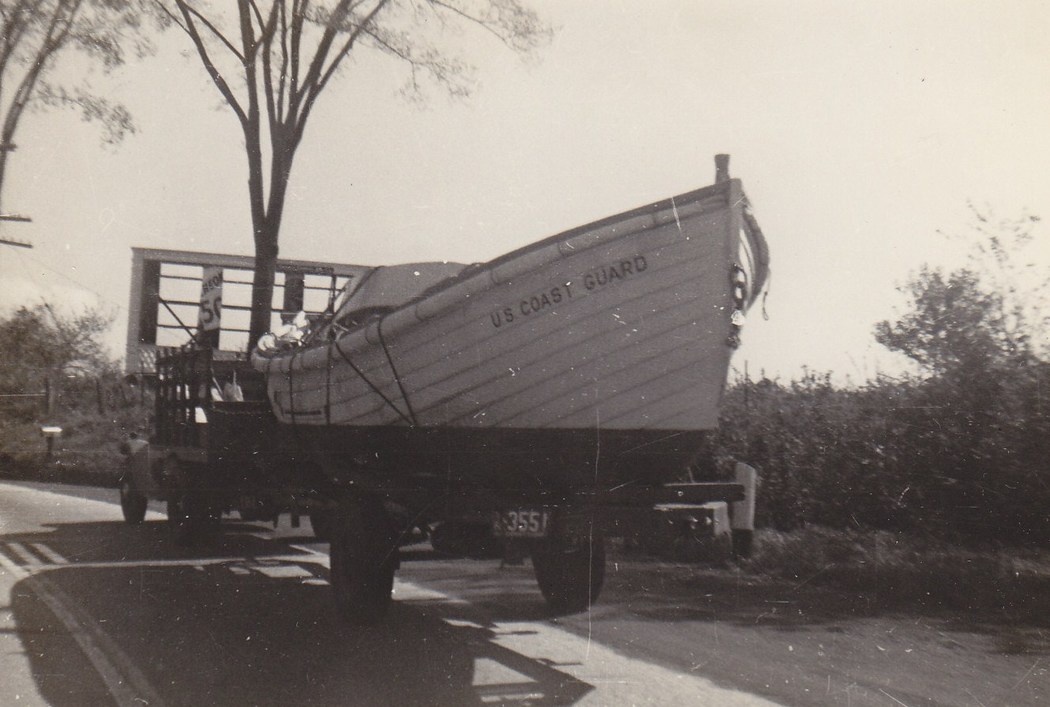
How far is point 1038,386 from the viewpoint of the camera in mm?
8289

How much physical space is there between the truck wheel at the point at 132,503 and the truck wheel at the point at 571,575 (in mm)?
7812

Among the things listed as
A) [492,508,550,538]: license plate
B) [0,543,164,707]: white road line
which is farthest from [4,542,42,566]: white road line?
[492,508,550,538]: license plate

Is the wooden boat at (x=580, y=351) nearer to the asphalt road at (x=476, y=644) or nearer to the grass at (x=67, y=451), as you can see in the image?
the asphalt road at (x=476, y=644)

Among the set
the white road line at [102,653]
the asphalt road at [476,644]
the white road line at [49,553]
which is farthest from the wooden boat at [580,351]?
the white road line at [49,553]

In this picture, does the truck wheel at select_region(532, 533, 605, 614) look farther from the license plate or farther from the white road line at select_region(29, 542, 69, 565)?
the white road line at select_region(29, 542, 69, 565)

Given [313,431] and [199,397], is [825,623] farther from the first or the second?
[199,397]

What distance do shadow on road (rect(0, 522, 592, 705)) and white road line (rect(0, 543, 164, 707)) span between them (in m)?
0.03

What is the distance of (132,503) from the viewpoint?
1357 cm

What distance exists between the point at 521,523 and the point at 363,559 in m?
1.44

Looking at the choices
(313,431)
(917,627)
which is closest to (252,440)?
(313,431)

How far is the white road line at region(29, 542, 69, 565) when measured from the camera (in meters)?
→ 9.66

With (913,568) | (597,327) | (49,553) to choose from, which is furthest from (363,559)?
(49,553)

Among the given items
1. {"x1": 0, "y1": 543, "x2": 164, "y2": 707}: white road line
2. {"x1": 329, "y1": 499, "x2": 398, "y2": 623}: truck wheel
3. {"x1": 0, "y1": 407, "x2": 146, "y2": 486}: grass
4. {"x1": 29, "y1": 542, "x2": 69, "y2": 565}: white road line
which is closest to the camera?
{"x1": 0, "y1": 543, "x2": 164, "y2": 707}: white road line

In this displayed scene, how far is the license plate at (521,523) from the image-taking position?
5.46 m
